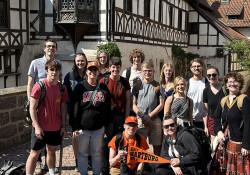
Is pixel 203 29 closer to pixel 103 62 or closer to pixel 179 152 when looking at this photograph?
pixel 103 62

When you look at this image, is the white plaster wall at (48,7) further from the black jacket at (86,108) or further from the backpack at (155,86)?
the black jacket at (86,108)

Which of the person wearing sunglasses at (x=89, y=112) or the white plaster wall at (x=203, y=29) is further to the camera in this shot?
the white plaster wall at (x=203, y=29)

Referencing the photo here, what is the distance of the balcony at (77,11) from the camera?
41.6 ft

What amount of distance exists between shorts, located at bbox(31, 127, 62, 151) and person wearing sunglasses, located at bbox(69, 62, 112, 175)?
231 mm

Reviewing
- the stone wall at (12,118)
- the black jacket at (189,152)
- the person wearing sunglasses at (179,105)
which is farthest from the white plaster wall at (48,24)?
the black jacket at (189,152)

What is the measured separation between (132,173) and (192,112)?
1.50m

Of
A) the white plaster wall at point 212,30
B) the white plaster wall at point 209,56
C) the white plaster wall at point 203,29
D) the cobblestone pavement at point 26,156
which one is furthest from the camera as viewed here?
the white plaster wall at point 209,56

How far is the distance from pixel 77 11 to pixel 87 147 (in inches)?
343

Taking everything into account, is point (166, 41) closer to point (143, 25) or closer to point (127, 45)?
point (143, 25)

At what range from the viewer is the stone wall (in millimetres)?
6695

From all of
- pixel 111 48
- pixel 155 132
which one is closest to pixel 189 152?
pixel 155 132

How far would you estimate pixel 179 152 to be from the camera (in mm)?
4441

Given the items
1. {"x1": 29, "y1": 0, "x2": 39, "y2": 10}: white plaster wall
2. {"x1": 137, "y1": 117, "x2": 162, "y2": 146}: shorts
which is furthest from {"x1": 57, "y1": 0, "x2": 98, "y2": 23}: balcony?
{"x1": 137, "y1": 117, "x2": 162, "y2": 146}: shorts

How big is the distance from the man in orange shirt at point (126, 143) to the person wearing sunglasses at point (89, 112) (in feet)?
1.13
